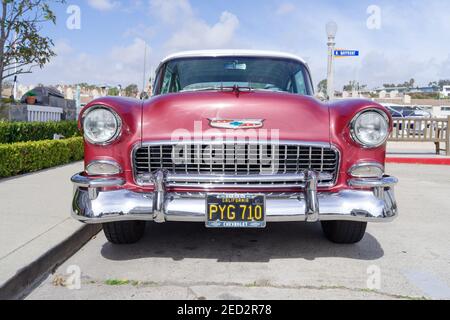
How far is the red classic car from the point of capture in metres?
3.12

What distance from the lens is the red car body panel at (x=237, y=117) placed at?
324cm

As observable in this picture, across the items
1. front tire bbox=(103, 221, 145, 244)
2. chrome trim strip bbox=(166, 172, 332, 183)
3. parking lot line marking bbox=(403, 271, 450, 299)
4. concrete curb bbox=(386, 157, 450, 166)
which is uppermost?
chrome trim strip bbox=(166, 172, 332, 183)

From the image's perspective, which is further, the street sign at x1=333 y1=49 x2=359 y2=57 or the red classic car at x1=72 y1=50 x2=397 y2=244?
the street sign at x1=333 y1=49 x2=359 y2=57

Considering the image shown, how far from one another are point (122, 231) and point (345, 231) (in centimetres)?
179

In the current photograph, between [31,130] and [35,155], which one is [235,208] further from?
[31,130]

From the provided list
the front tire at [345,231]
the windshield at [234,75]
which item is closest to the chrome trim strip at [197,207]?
the front tire at [345,231]

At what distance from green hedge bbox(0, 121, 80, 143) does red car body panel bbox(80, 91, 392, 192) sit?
4419 millimetres

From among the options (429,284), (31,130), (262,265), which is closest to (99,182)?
(262,265)

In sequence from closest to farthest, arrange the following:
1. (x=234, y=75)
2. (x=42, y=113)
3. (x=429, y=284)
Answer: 1. (x=429, y=284)
2. (x=234, y=75)
3. (x=42, y=113)

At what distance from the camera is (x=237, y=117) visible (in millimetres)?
3246

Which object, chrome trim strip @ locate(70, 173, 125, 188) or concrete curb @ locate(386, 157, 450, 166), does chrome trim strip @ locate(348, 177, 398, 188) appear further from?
concrete curb @ locate(386, 157, 450, 166)

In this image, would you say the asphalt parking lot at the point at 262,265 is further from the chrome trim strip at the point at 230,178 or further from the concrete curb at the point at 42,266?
the chrome trim strip at the point at 230,178

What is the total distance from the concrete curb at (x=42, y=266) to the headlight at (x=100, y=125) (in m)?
0.88

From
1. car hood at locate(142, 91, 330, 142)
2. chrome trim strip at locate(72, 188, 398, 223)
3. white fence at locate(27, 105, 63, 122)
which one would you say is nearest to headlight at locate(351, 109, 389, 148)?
car hood at locate(142, 91, 330, 142)
